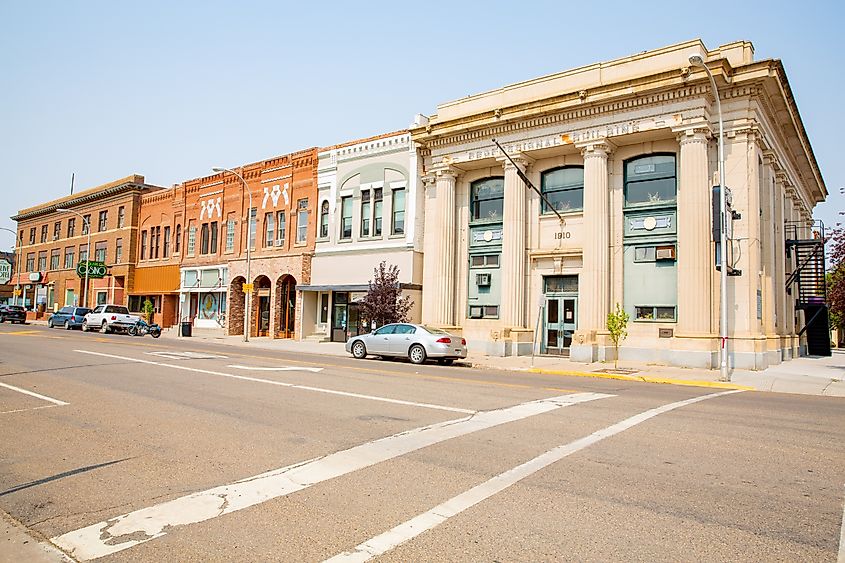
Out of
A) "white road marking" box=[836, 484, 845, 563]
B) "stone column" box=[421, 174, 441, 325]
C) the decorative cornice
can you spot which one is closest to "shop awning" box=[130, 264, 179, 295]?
the decorative cornice

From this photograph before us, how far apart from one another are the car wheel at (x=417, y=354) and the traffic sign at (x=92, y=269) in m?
40.2

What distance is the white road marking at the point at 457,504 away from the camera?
165 inches

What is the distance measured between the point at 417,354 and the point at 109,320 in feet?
86.4

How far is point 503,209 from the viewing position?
27328 millimetres

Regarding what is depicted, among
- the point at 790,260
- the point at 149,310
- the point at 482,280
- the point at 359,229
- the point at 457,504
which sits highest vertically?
the point at 359,229

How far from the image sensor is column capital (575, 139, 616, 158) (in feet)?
78.5

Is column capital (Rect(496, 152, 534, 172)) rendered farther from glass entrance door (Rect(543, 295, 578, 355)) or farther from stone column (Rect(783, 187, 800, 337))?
stone column (Rect(783, 187, 800, 337))

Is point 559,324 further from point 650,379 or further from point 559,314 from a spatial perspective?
point 650,379

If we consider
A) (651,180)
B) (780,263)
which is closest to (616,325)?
(651,180)

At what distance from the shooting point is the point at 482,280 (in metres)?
28.0

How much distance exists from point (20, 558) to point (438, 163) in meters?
26.3

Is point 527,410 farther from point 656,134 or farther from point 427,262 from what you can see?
point 427,262

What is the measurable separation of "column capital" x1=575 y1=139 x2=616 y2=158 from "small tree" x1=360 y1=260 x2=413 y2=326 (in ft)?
33.5

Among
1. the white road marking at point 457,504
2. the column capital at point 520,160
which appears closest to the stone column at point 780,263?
the column capital at point 520,160
